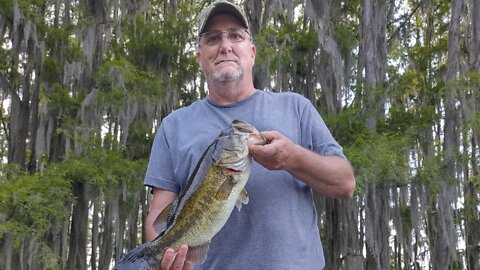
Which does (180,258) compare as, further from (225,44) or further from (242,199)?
(225,44)

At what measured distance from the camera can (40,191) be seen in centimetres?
929

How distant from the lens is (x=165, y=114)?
38.7 feet

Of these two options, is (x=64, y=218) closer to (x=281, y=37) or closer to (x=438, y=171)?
(x=281, y=37)

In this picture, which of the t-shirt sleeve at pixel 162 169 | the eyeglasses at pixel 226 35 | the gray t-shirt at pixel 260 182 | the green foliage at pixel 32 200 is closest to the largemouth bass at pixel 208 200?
the gray t-shirt at pixel 260 182

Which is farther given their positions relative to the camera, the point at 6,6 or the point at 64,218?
the point at 6,6

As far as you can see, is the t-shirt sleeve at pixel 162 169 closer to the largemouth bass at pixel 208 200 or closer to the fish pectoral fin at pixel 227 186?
the largemouth bass at pixel 208 200

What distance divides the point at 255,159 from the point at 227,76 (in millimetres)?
418

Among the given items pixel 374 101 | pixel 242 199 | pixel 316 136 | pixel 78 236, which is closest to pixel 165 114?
pixel 78 236

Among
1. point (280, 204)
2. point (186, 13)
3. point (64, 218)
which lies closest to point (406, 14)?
point (186, 13)

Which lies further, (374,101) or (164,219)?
(374,101)

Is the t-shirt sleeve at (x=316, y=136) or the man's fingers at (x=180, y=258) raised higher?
the t-shirt sleeve at (x=316, y=136)

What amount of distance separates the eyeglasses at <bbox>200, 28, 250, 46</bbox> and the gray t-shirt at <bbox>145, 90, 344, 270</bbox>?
20 cm

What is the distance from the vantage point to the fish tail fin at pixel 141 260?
1.78m

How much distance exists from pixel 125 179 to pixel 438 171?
16.8 ft
